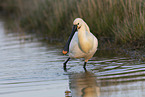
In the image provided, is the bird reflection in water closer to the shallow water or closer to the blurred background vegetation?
the shallow water

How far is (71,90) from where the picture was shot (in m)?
5.94

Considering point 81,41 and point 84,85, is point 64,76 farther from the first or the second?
point 84,85

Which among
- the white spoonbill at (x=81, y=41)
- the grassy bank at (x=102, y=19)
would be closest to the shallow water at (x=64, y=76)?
the white spoonbill at (x=81, y=41)

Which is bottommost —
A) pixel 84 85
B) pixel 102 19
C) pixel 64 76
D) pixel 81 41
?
pixel 84 85

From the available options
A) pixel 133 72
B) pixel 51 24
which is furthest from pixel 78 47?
pixel 51 24

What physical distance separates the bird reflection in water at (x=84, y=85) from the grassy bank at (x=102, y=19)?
8.98 ft

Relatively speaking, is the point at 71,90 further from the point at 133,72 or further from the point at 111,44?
the point at 111,44

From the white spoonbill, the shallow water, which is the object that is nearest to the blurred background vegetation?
the shallow water

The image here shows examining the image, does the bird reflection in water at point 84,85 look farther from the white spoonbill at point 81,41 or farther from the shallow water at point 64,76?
the white spoonbill at point 81,41

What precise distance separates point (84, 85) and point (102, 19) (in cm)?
491

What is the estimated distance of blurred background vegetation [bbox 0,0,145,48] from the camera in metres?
9.65

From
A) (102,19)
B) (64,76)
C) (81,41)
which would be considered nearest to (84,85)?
(64,76)

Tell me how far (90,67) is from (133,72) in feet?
4.36

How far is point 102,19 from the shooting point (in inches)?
424
